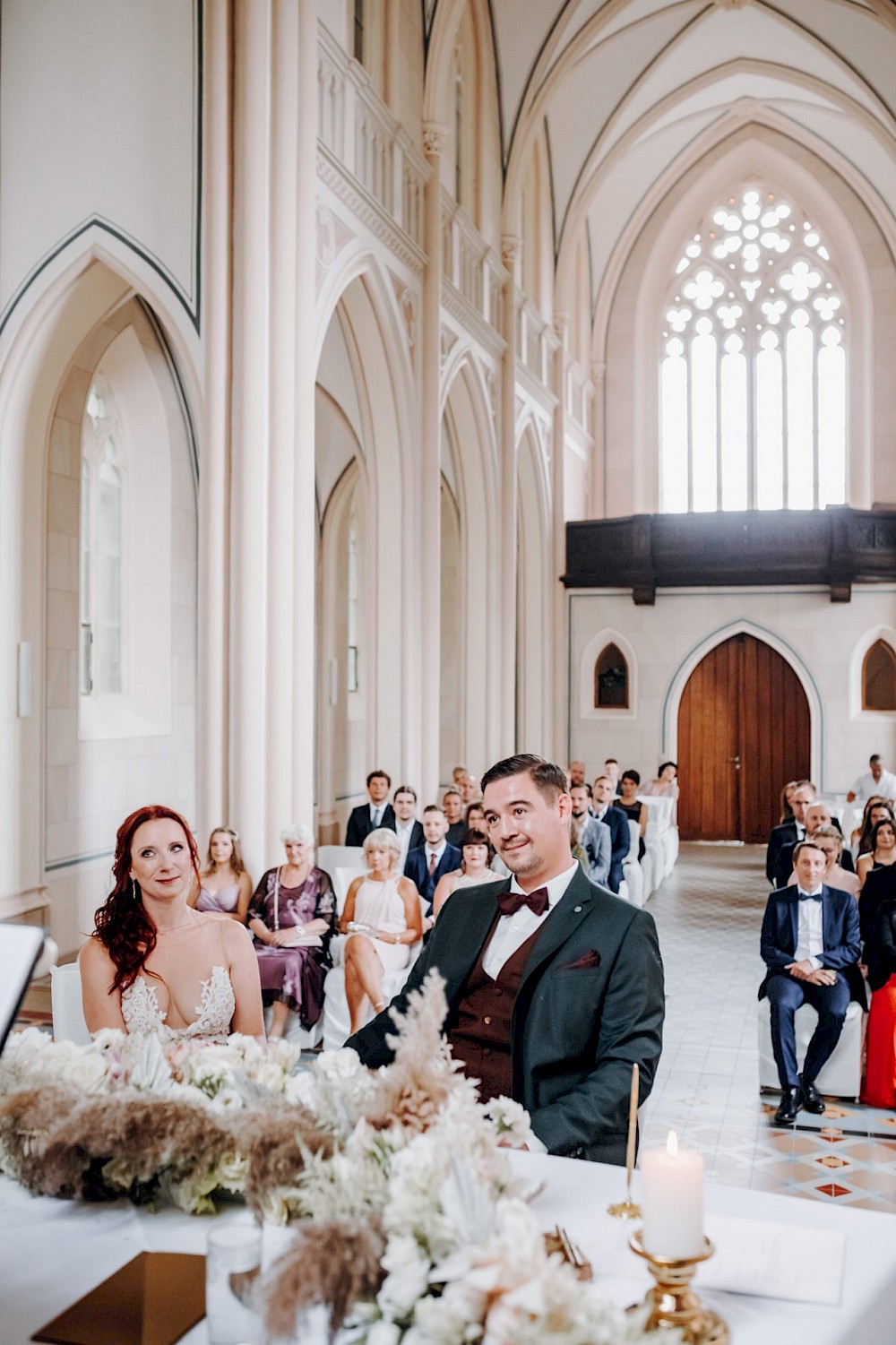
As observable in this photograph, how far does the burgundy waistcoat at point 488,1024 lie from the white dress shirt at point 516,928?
2 centimetres

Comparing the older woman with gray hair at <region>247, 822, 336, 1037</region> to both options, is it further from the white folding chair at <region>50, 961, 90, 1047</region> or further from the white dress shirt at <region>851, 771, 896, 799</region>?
the white dress shirt at <region>851, 771, 896, 799</region>

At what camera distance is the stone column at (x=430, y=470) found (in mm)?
11836

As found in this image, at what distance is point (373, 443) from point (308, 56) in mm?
3785

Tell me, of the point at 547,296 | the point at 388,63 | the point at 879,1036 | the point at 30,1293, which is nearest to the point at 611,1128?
the point at 30,1293

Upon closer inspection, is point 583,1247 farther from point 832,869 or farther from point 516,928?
point 832,869

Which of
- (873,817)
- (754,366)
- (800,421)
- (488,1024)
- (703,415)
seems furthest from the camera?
(703,415)

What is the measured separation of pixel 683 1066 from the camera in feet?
23.2

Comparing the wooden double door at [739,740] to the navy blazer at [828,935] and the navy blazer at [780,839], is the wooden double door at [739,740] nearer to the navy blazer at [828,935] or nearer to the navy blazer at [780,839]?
the navy blazer at [780,839]

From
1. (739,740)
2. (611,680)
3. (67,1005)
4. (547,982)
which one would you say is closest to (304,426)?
(67,1005)

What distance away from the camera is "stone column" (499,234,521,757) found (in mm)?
15125

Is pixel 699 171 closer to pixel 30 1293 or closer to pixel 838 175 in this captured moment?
pixel 838 175

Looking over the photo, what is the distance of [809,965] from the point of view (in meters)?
6.52

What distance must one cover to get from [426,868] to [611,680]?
11.4 m

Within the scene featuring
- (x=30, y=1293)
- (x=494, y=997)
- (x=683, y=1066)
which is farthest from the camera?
(x=683, y=1066)
